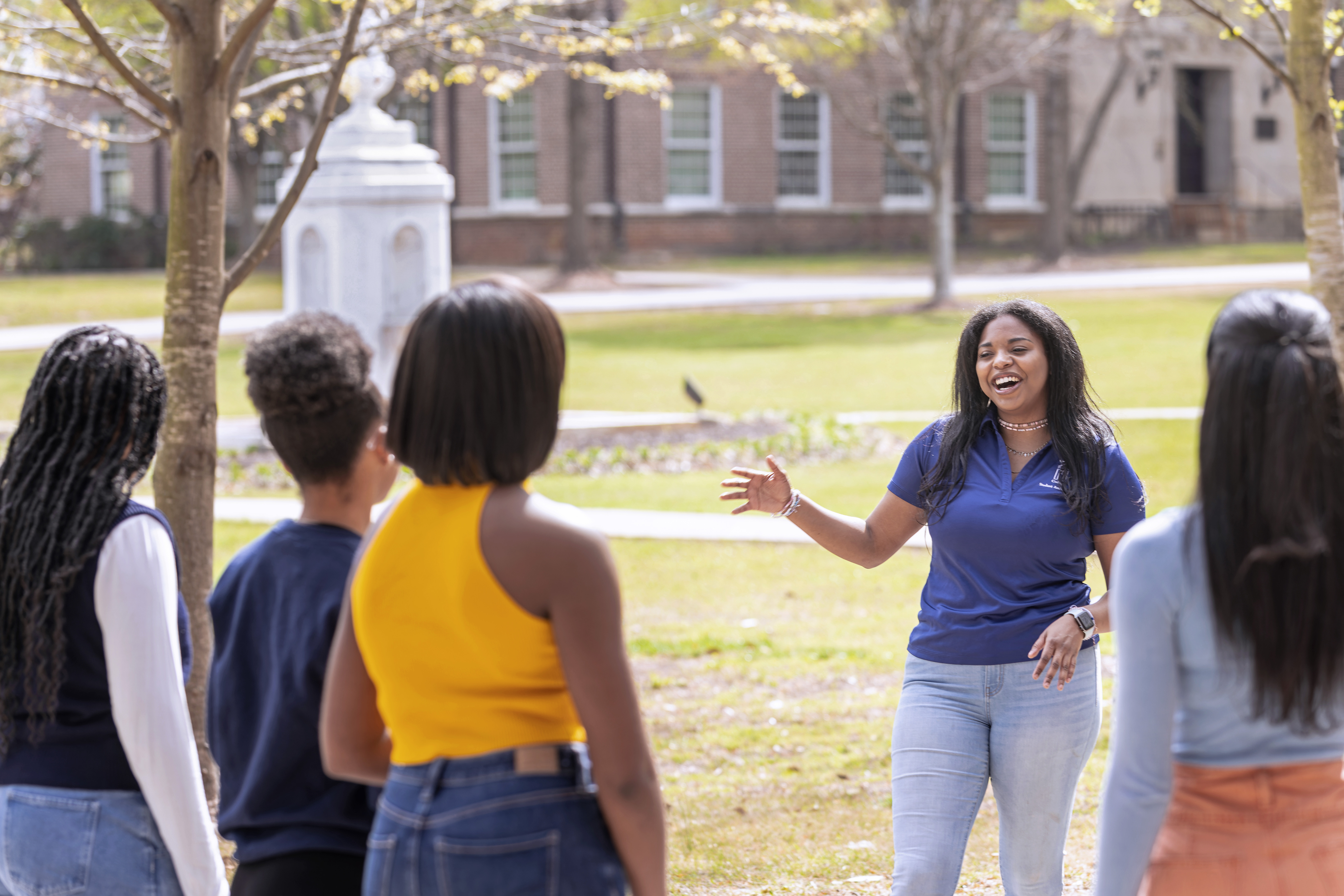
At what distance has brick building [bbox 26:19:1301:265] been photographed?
110 feet

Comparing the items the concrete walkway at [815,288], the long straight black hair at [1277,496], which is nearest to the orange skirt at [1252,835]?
the long straight black hair at [1277,496]

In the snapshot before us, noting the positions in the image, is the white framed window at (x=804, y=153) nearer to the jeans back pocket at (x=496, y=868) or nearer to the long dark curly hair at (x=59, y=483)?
the long dark curly hair at (x=59, y=483)

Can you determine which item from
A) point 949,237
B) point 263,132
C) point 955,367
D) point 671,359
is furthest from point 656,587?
point 263,132

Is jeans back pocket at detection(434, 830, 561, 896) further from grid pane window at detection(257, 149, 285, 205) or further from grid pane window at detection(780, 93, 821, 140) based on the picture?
grid pane window at detection(780, 93, 821, 140)

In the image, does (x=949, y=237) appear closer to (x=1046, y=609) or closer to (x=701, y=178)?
(x=701, y=178)

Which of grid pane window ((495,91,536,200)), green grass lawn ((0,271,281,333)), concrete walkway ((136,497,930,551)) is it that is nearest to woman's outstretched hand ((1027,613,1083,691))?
concrete walkway ((136,497,930,551))

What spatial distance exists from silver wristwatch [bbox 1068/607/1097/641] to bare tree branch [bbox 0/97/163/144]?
11.8ft

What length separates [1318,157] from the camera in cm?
496

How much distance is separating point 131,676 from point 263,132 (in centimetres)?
2976

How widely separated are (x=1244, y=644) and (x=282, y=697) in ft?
4.97

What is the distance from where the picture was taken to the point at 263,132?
30438 mm

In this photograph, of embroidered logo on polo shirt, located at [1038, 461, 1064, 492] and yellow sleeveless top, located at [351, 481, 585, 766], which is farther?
embroidered logo on polo shirt, located at [1038, 461, 1064, 492]

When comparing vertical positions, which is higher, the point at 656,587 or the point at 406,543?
the point at 406,543

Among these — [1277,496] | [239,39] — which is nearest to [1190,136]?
[239,39]
